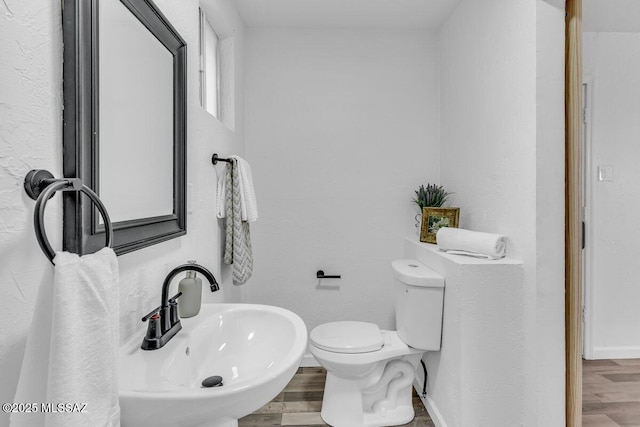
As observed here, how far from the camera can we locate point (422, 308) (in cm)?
184

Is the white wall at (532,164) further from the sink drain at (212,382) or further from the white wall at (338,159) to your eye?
the sink drain at (212,382)

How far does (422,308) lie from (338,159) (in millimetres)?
1181

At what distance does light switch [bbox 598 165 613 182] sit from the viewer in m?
2.36

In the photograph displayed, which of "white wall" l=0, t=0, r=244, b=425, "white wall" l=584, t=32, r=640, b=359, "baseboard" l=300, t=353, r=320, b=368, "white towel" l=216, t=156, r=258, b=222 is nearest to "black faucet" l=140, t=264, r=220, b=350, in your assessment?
"white wall" l=0, t=0, r=244, b=425

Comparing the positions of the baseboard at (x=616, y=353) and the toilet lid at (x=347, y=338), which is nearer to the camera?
the toilet lid at (x=347, y=338)

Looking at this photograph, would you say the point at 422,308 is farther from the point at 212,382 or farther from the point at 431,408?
the point at 212,382

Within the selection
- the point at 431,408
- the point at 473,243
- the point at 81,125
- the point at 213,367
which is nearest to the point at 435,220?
the point at 473,243

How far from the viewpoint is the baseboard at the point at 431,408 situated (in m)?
1.85

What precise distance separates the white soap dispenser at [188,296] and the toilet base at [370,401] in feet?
3.59

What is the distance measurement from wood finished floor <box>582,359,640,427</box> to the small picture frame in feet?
3.82

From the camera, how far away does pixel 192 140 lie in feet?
4.74

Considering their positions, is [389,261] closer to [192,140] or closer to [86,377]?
[192,140]

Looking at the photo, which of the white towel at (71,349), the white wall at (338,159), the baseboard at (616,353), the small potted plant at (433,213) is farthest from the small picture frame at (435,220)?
the white towel at (71,349)

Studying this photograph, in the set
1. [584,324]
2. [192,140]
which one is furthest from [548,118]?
[584,324]
